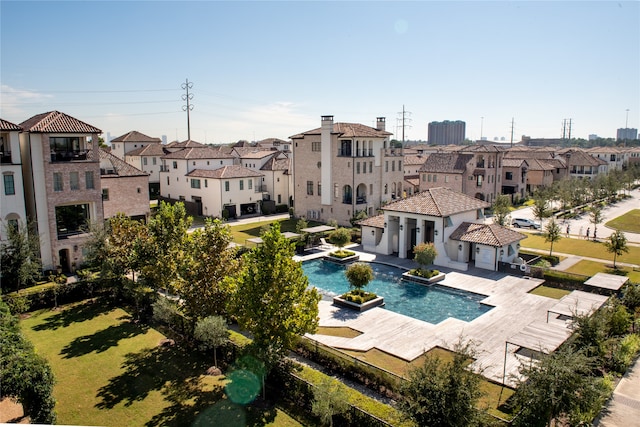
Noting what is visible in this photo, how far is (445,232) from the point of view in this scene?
120 ft

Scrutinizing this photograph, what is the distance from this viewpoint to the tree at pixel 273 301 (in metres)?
18.0

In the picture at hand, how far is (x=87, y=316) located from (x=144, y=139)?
57.9 meters

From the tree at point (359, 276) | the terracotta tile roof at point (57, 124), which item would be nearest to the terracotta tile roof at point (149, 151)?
the terracotta tile roof at point (57, 124)

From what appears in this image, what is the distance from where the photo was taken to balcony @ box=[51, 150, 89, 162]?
34.6 metres

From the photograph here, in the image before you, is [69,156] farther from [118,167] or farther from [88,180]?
[118,167]

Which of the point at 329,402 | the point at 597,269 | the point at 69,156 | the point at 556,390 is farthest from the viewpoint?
the point at 69,156

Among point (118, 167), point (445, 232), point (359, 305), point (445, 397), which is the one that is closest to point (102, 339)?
point (359, 305)

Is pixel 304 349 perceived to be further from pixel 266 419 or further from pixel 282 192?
pixel 282 192

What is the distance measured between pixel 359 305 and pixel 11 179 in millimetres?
25589

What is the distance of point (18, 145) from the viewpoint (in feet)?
105

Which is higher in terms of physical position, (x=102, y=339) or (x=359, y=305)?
(x=359, y=305)

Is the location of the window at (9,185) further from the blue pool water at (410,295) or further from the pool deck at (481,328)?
the pool deck at (481,328)

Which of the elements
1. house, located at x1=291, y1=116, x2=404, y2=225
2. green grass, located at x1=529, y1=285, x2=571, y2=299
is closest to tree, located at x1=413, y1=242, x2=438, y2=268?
green grass, located at x1=529, y1=285, x2=571, y2=299

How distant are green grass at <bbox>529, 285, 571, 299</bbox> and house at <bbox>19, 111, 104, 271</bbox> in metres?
31.6
